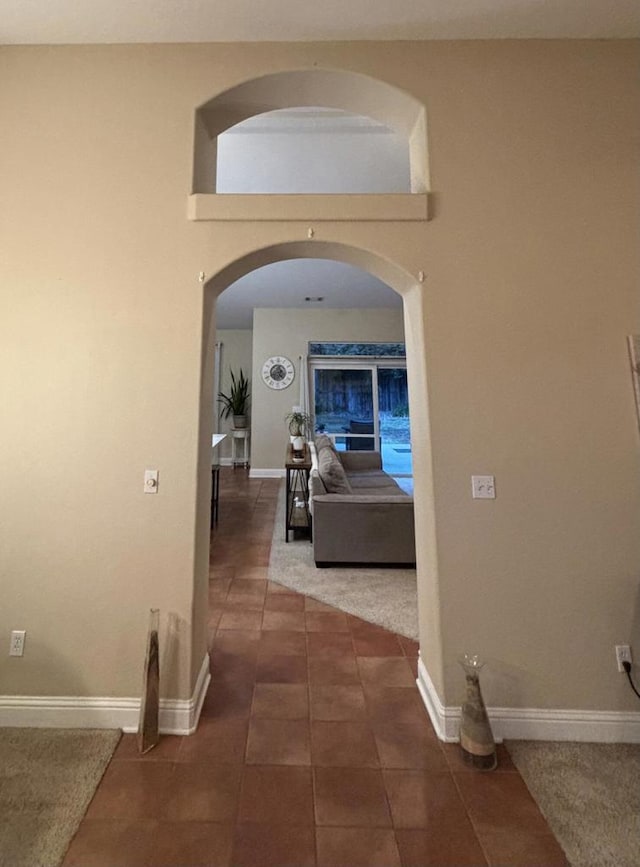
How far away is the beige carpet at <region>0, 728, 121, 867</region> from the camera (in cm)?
127

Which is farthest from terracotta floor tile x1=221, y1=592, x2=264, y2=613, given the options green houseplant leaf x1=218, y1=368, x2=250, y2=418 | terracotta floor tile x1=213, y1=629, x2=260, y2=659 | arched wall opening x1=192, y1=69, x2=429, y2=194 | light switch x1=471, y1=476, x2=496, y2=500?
green houseplant leaf x1=218, y1=368, x2=250, y2=418

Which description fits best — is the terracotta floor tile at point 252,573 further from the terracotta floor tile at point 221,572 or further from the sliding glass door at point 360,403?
the sliding glass door at point 360,403

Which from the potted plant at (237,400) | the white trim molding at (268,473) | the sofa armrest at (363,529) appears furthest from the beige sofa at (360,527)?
the potted plant at (237,400)

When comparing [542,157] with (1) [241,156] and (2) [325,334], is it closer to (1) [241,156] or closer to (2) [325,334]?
(1) [241,156]

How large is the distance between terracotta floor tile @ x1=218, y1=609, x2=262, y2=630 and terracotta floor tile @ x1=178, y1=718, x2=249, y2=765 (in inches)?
31.4

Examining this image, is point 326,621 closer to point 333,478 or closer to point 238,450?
point 333,478

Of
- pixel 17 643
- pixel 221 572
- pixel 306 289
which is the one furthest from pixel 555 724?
pixel 306 289

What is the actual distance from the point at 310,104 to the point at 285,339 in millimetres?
5686

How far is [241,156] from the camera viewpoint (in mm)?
3170

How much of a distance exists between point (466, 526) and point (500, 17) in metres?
2.41

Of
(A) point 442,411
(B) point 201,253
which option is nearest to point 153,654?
(A) point 442,411

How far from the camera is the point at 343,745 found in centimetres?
169

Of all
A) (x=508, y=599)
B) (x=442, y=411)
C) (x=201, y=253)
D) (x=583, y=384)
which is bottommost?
(x=508, y=599)

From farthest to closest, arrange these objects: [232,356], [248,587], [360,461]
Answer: [232,356]
[360,461]
[248,587]
